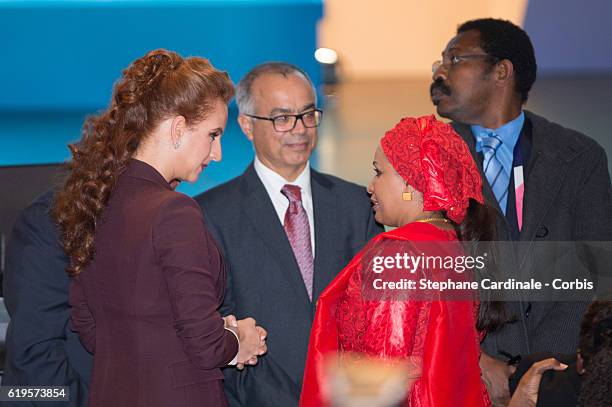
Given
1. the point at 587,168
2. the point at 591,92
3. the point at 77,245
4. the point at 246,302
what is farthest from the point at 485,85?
the point at 591,92

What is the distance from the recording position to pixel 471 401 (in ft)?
6.85

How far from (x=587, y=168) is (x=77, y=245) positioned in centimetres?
165

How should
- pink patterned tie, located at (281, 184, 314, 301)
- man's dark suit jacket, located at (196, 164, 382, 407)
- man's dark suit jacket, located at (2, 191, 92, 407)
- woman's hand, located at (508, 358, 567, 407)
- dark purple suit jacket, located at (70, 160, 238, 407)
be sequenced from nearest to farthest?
1. dark purple suit jacket, located at (70, 160, 238, 407)
2. man's dark suit jacket, located at (2, 191, 92, 407)
3. woman's hand, located at (508, 358, 567, 407)
4. man's dark suit jacket, located at (196, 164, 382, 407)
5. pink patterned tie, located at (281, 184, 314, 301)

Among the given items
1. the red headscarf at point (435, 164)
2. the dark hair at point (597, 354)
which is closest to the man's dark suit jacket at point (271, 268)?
the red headscarf at point (435, 164)

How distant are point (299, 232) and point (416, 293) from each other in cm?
77

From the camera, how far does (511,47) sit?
295 centimetres

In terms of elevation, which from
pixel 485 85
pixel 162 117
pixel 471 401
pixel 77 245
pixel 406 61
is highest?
pixel 406 61

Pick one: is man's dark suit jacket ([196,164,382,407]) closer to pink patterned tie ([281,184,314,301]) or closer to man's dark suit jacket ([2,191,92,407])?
pink patterned tie ([281,184,314,301])

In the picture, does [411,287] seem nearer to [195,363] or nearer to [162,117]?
[195,363]

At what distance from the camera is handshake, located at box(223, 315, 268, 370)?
2.06m

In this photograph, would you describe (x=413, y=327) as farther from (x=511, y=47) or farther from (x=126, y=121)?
(x=511, y=47)

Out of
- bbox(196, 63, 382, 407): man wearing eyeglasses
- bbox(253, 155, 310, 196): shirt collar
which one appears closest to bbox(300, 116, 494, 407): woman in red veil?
bbox(196, 63, 382, 407): man wearing eyeglasses

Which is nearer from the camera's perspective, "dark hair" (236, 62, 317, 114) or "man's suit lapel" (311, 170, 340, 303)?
"man's suit lapel" (311, 170, 340, 303)

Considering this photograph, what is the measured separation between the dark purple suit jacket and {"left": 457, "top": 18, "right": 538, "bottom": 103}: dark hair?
1.46 metres
